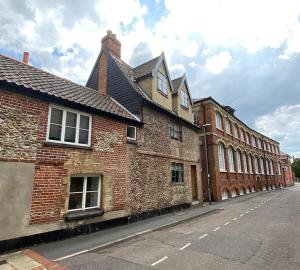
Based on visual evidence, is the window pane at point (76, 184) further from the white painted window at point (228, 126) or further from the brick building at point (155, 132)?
the white painted window at point (228, 126)

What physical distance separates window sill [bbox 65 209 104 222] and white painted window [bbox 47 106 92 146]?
2728 mm

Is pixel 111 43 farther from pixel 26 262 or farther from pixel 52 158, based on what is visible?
pixel 26 262

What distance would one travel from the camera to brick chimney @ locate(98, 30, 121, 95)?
15.2 meters

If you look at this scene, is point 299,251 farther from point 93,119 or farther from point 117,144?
point 93,119

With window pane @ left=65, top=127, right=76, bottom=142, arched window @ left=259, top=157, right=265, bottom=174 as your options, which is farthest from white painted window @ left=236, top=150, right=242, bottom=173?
window pane @ left=65, top=127, right=76, bottom=142

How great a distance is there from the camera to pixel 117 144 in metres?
10.3

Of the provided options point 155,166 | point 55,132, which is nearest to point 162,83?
point 155,166

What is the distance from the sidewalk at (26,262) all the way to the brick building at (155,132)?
513 centimetres

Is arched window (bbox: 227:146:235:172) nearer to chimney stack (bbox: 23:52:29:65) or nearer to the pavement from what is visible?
the pavement

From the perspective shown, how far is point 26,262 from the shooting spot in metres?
5.59

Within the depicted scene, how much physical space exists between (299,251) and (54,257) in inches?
285

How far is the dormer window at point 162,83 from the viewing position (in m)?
15.2

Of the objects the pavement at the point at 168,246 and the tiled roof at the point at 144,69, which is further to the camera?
the tiled roof at the point at 144,69

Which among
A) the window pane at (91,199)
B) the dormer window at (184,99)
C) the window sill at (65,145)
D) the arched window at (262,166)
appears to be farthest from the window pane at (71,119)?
the arched window at (262,166)
